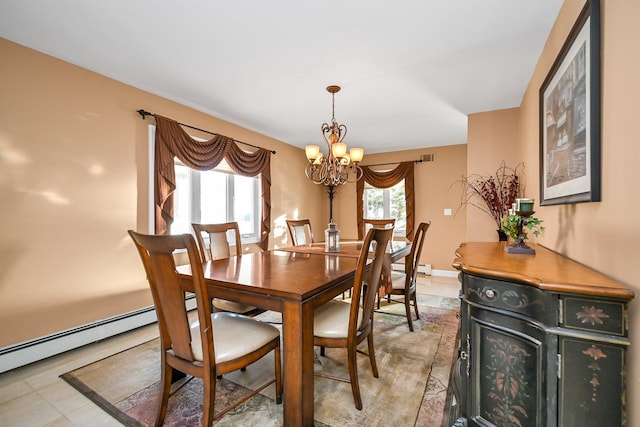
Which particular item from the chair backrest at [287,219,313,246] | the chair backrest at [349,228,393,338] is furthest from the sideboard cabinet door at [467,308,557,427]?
the chair backrest at [287,219,313,246]

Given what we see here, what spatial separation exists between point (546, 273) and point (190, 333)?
1.54m

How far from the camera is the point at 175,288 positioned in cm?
126

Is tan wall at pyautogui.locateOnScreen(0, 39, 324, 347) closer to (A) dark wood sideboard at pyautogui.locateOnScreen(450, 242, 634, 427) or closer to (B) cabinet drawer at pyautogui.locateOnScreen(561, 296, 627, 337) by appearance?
(A) dark wood sideboard at pyautogui.locateOnScreen(450, 242, 634, 427)

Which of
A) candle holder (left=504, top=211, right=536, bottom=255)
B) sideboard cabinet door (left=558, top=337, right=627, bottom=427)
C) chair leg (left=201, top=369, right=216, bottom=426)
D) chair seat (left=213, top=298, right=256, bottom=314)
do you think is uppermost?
candle holder (left=504, top=211, right=536, bottom=255)

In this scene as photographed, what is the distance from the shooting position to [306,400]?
1342mm

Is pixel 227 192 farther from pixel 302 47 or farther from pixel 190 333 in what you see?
pixel 190 333

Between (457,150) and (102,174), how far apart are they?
5.14 m

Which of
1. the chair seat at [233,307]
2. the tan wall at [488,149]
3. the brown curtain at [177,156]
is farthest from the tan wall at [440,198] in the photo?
the chair seat at [233,307]

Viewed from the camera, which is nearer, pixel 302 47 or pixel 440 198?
pixel 302 47

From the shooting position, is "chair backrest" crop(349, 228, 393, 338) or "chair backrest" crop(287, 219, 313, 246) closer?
"chair backrest" crop(349, 228, 393, 338)

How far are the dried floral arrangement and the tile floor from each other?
12.1 ft

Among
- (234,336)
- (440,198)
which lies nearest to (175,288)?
(234,336)

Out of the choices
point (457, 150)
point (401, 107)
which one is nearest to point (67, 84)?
point (401, 107)

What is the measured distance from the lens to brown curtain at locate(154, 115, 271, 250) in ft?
9.48
